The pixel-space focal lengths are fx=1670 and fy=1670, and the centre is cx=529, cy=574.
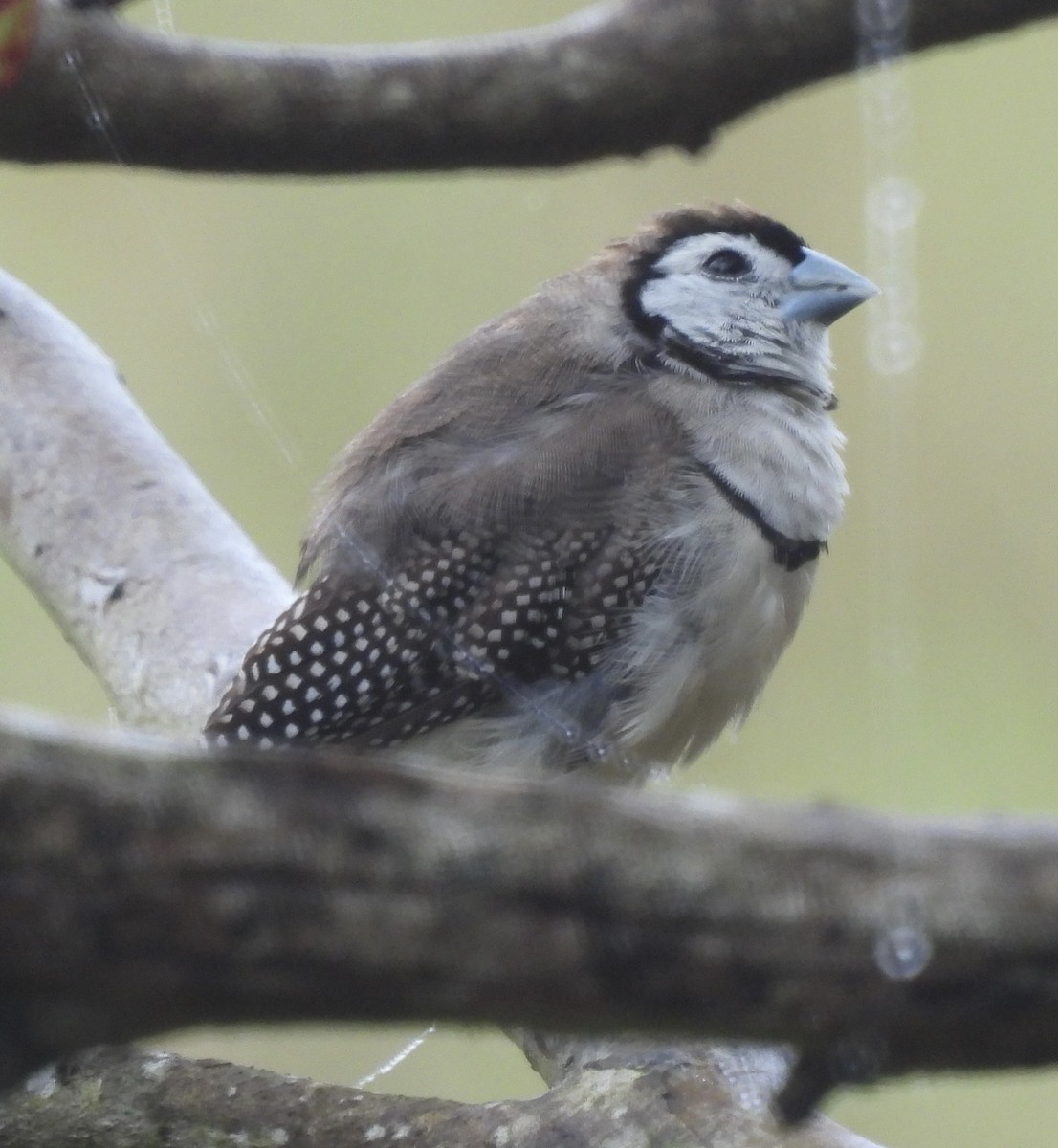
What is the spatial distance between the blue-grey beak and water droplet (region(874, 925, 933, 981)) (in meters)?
1.30

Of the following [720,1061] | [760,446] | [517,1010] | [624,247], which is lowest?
[720,1061]

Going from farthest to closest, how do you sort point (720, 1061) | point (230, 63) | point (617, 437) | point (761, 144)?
point (761, 144)
point (617, 437)
point (720, 1061)
point (230, 63)

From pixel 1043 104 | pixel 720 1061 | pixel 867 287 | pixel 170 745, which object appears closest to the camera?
pixel 170 745

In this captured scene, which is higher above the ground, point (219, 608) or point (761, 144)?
point (761, 144)

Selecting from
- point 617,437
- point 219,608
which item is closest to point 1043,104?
point 617,437

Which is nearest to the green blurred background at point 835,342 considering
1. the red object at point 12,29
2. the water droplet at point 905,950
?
the red object at point 12,29

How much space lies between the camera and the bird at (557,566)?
1541 mm

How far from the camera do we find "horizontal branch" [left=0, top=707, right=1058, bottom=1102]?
50cm

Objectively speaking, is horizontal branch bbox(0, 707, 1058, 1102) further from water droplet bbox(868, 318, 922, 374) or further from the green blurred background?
water droplet bbox(868, 318, 922, 374)

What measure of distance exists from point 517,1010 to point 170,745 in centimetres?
14

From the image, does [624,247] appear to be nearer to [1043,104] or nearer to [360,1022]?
[1043,104]

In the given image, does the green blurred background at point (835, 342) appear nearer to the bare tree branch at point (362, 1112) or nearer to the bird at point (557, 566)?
the bird at point (557, 566)

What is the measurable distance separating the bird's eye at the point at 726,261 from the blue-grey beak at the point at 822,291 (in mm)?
51

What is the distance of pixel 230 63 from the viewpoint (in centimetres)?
107
